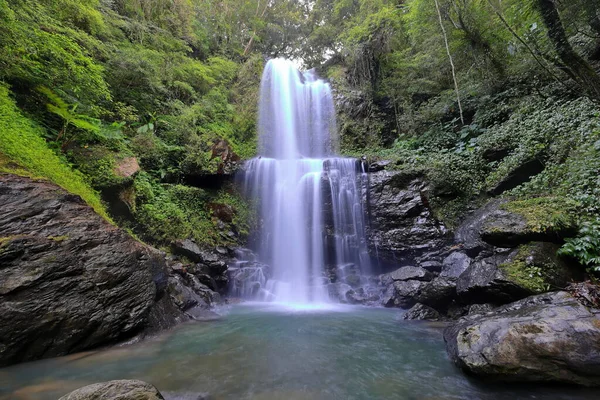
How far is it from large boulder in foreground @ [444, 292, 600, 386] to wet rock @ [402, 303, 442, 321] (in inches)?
106

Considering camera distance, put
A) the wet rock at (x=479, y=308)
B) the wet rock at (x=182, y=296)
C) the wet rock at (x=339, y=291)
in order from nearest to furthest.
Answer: the wet rock at (x=479, y=308) < the wet rock at (x=182, y=296) < the wet rock at (x=339, y=291)

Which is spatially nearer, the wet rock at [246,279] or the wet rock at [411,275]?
the wet rock at [411,275]

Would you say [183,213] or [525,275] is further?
[183,213]

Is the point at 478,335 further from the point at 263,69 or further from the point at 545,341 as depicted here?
the point at 263,69

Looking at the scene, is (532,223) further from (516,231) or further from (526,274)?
(526,274)

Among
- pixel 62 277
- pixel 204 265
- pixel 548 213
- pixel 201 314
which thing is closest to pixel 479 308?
pixel 548 213

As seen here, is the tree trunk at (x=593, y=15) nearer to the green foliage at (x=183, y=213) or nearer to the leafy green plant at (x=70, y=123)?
the green foliage at (x=183, y=213)

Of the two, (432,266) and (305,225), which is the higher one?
(305,225)

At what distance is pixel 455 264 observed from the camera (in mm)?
7469

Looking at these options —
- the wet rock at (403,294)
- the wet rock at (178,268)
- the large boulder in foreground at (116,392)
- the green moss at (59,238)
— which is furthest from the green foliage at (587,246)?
the green moss at (59,238)

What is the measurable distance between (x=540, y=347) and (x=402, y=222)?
6.40 m

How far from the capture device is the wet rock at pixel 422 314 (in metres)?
6.22

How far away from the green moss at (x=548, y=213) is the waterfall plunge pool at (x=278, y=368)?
111 inches

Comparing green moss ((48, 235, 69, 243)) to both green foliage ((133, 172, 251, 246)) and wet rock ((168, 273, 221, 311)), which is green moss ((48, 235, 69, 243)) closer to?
wet rock ((168, 273, 221, 311))
